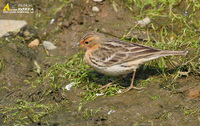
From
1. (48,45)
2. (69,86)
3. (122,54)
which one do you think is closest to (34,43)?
(48,45)

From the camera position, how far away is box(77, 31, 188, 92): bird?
7.16 m

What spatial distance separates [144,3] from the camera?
973 centimetres

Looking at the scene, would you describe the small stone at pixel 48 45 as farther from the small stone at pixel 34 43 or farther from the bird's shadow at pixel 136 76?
the bird's shadow at pixel 136 76

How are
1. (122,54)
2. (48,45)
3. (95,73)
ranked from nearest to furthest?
(122,54)
(95,73)
(48,45)

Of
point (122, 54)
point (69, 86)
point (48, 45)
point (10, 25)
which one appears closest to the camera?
point (122, 54)

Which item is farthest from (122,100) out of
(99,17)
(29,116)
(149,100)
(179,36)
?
(99,17)

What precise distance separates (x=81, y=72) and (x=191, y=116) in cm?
347

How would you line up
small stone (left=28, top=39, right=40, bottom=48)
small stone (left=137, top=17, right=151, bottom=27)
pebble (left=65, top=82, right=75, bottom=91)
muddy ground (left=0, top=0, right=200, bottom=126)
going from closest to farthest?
muddy ground (left=0, top=0, right=200, bottom=126) < pebble (left=65, top=82, right=75, bottom=91) < small stone (left=137, top=17, right=151, bottom=27) < small stone (left=28, top=39, right=40, bottom=48)

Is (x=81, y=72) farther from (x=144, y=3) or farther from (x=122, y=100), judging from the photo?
(x=144, y=3)

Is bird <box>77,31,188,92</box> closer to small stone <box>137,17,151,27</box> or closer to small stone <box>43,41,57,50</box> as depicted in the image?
small stone <box>137,17,151,27</box>

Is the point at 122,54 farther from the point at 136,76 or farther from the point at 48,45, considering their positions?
the point at 48,45

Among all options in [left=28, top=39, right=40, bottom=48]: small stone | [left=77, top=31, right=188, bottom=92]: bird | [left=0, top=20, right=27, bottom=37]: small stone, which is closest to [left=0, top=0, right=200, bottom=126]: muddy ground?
[left=28, top=39, right=40, bottom=48]: small stone

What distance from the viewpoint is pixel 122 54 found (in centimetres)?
740

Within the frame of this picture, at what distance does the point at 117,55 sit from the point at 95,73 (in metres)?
1.15
